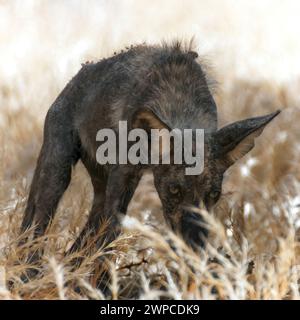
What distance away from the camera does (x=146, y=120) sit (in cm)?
614

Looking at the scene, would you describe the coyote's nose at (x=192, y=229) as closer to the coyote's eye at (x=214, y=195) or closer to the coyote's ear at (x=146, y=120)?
the coyote's eye at (x=214, y=195)

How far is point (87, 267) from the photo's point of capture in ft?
19.1

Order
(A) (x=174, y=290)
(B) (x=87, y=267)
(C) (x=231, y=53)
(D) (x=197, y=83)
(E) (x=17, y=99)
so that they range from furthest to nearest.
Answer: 1. (C) (x=231, y=53)
2. (E) (x=17, y=99)
3. (D) (x=197, y=83)
4. (B) (x=87, y=267)
5. (A) (x=174, y=290)

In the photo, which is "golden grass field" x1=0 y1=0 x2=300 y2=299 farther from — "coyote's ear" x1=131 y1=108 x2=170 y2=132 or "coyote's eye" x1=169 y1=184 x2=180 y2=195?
"coyote's ear" x1=131 y1=108 x2=170 y2=132

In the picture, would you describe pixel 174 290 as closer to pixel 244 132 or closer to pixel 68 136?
pixel 244 132

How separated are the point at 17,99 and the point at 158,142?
6146 millimetres

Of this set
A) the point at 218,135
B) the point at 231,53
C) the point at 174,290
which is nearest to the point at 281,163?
the point at 231,53

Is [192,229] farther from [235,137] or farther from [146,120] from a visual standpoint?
[146,120]

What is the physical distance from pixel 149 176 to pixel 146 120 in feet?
15.0

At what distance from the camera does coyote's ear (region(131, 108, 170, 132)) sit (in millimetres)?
5984

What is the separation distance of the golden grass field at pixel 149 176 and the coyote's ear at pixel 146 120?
70 centimetres

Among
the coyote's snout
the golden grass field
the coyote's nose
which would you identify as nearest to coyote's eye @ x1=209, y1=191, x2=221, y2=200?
the coyote's snout

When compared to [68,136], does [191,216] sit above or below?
below

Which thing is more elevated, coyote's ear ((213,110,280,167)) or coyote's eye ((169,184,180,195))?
coyote's ear ((213,110,280,167))
